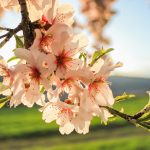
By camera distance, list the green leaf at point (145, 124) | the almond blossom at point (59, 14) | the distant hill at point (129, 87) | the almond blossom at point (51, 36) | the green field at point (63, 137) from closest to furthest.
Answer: the almond blossom at point (51, 36)
the almond blossom at point (59, 14)
the green leaf at point (145, 124)
the green field at point (63, 137)
the distant hill at point (129, 87)

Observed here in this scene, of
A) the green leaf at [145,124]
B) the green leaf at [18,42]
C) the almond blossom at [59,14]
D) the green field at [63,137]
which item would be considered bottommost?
the green field at [63,137]

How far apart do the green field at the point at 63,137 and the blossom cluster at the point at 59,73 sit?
59.0 feet

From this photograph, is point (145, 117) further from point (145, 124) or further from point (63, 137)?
point (63, 137)

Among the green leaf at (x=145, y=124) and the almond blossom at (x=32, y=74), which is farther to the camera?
the green leaf at (x=145, y=124)

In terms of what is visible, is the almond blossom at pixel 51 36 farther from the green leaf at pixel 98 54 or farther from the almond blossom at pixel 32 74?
the green leaf at pixel 98 54

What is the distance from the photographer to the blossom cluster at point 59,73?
182 centimetres

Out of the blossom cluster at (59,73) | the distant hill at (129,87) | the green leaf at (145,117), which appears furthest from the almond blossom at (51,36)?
the distant hill at (129,87)

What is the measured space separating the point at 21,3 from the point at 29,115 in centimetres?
3367

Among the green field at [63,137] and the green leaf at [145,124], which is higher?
the green leaf at [145,124]

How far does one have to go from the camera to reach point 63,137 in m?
24.7

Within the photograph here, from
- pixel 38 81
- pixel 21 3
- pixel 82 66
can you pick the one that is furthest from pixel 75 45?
pixel 21 3

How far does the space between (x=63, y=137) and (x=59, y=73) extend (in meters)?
23.1

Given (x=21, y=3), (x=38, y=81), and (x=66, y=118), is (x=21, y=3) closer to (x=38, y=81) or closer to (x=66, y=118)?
(x=38, y=81)

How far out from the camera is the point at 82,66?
1880 mm
